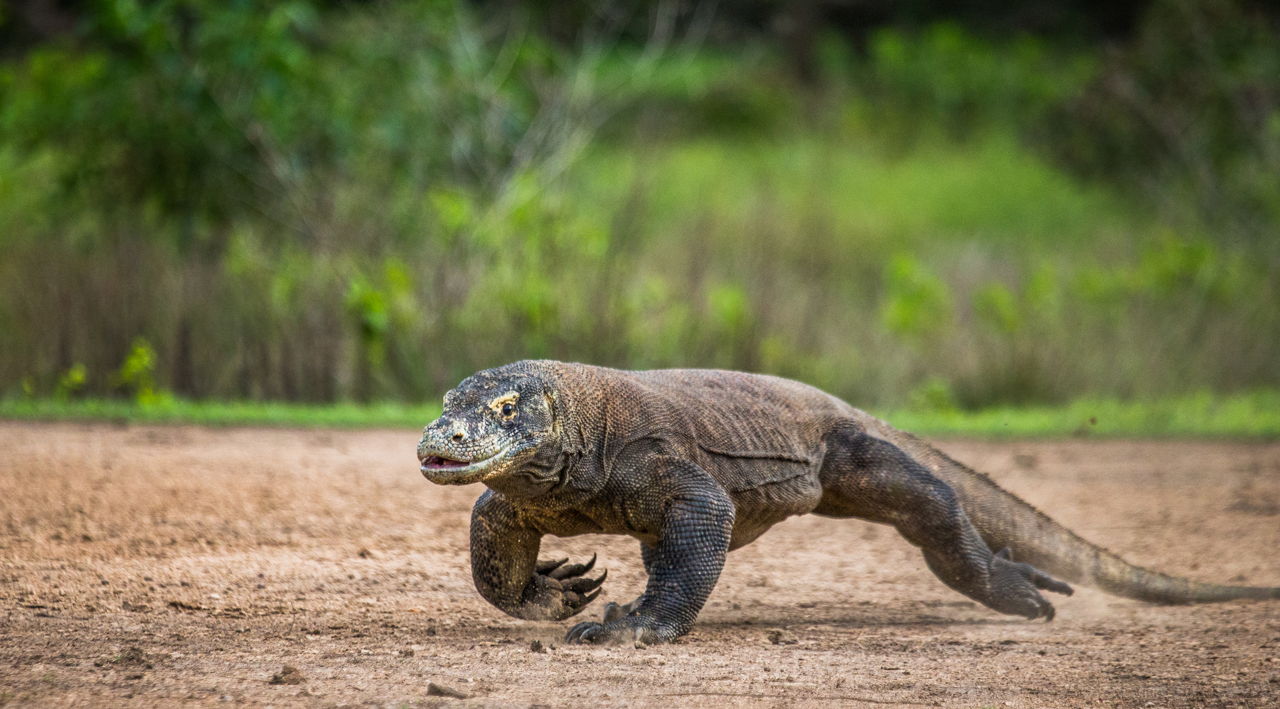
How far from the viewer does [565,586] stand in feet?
16.9

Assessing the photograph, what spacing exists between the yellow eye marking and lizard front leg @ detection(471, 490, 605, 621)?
1.85 feet

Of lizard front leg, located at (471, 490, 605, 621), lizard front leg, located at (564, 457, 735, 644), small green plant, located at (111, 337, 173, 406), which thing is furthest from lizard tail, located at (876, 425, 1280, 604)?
small green plant, located at (111, 337, 173, 406)

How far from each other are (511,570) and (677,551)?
63cm

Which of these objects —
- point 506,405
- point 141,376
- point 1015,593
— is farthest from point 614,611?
point 141,376

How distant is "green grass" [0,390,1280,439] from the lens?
29.6ft

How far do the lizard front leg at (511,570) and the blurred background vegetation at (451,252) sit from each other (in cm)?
→ 511

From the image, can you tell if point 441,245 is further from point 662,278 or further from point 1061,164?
point 1061,164

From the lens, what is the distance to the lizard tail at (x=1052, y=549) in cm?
590

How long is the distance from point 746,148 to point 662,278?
48.0 feet

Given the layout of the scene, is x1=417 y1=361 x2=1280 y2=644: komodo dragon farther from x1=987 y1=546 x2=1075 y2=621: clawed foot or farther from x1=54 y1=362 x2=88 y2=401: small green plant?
x1=54 y1=362 x2=88 y2=401: small green plant

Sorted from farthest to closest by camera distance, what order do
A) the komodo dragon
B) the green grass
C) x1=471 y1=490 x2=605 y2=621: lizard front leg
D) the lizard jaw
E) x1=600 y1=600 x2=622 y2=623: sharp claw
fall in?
the green grass → x1=600 y1=600 x2=622 y2=623: sharp claw → x1=471 y1=490 x2=605 y2=621: lizard front leg → the komodo dragon → the lizard jaw

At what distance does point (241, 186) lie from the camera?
12.6 meters

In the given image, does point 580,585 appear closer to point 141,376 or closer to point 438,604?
point 438,604

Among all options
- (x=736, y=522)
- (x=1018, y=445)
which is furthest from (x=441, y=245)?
(x=736, y=522)
